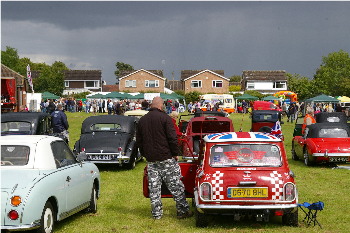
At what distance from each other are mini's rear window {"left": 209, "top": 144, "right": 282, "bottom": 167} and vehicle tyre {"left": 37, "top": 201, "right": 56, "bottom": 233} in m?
2.59

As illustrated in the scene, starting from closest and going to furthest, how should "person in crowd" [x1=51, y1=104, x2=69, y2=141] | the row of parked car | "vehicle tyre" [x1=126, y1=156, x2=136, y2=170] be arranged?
the row of parked car
"vehicle tyre" [x1=126, y1=156, x2=136, y2=170]
"person in crowd" [x1=51, y1=104, x2=69, y2=141]

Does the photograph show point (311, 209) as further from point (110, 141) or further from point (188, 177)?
point (110, 141)

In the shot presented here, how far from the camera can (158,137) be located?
10281mm

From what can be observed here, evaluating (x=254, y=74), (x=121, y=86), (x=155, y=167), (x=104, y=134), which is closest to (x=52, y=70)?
(x=121, y=86)

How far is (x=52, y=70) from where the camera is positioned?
427 ft

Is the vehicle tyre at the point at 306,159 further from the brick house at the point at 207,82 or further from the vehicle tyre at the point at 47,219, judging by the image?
the brick house at the point at 207,82

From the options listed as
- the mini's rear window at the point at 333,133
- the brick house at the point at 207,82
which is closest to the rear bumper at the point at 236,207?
the mini's rear window at the point at 333,133

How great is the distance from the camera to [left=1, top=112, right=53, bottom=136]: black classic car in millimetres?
17422

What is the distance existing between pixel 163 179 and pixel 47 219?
2.53 m

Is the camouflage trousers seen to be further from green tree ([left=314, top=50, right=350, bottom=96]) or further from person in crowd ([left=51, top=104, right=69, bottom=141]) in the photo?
green tree ([left=314, top=50, right=350, bottom=96])

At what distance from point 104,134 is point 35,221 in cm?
1053

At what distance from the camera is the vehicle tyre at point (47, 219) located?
8.20 meters

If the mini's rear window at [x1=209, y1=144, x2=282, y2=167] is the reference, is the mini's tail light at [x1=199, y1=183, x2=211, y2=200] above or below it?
below

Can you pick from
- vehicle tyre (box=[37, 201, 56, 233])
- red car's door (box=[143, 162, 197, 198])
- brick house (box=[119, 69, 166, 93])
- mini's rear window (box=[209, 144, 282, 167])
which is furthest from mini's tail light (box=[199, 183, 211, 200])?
brick house (box=[119, 69, 166, 93])
